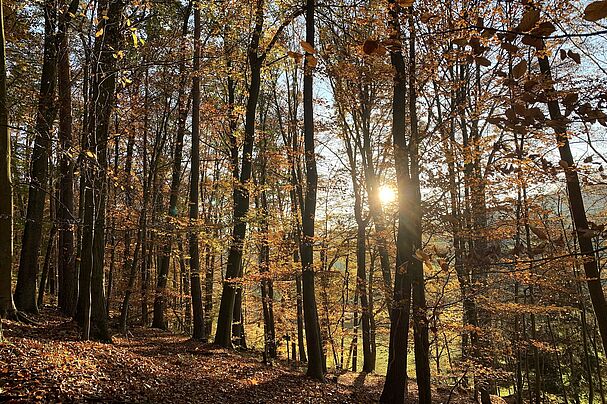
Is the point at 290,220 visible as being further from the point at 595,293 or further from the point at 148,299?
the point at 595,293

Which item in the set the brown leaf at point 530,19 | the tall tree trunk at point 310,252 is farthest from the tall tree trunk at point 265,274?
the brown leaf at point 530,19

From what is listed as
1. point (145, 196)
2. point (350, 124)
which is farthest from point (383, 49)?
point (350, 124)

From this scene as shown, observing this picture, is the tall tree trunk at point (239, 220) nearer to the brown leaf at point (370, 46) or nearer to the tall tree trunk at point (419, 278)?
the tall tree trunk at point (419, 278)

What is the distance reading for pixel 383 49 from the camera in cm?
142

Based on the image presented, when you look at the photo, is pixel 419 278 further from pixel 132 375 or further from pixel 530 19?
pixel 530 19

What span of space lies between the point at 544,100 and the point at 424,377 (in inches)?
273

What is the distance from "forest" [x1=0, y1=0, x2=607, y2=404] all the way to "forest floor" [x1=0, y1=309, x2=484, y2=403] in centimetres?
5

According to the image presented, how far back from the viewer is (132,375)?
6.45 meters

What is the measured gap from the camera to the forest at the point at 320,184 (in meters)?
4.46

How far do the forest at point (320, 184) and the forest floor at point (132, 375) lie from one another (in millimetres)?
52

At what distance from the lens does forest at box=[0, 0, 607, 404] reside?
4.46 m

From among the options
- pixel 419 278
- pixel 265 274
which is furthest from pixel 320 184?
pixel 419 278

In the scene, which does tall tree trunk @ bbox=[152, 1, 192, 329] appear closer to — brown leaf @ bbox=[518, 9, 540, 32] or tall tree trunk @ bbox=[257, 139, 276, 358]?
tall tree trunk @ bbox=[257, 139, 276, 358]

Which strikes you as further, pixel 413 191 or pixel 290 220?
pixel 290 220
